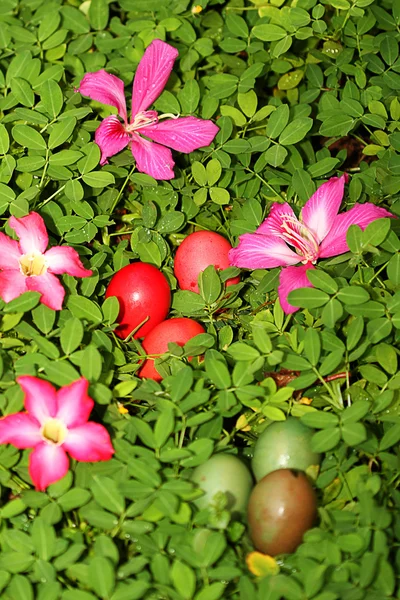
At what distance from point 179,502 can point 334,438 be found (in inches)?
7.9

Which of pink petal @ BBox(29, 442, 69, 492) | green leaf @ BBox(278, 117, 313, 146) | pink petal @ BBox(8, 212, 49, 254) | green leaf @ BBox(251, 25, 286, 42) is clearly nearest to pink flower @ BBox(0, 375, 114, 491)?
pink petal @ BBox(29, 442, 69, 492)

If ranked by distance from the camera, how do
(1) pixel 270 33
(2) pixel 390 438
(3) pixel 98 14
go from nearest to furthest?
(2) pixel 390 438 → (1) pixel 270 33 → (3) pixel 98 14

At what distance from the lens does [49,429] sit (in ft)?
3.23

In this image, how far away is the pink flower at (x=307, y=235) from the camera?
1.17 metres

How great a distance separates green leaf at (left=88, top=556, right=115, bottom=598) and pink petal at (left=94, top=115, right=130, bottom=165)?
2.06ft

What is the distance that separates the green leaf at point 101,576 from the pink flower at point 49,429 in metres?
0.12

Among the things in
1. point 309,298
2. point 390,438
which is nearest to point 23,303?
point 309,298

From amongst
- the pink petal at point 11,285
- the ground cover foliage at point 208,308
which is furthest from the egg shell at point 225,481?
the pink petal at point 11,285

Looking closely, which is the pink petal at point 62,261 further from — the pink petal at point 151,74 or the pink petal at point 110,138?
the pink petal at point 151,74

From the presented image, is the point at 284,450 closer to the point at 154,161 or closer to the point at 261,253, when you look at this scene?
the point at 261,253

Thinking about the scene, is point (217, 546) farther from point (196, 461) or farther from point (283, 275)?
point (283, 275)

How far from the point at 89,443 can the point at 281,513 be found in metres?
0.24

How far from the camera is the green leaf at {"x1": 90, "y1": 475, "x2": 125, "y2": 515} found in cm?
94

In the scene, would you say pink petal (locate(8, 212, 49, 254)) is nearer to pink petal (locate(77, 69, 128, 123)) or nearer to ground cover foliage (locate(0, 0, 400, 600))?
ground cover foliage (locate(0, 0, 400, 600))
